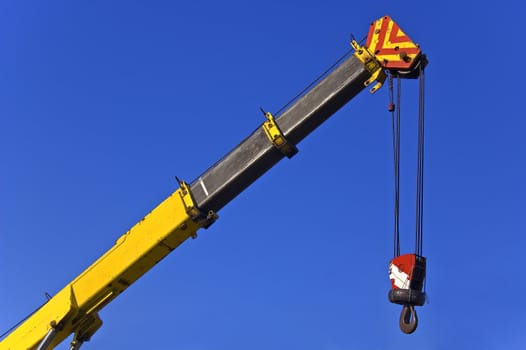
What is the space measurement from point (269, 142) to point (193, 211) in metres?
1.50

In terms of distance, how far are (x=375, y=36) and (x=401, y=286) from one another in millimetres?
3608

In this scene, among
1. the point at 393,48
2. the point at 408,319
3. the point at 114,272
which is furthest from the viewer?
the point at 114,272

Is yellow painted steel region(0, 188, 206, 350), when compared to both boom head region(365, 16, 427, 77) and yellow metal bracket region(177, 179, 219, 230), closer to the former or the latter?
yellow metal bracket region(177, 179, 219, 230)

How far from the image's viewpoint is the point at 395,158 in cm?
909

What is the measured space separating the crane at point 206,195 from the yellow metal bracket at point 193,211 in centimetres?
1

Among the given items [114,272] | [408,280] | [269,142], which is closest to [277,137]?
[269,142]

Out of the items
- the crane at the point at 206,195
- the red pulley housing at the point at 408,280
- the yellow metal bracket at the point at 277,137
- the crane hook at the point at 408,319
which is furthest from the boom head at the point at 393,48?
Answer: the crane hook at the point at 408,319

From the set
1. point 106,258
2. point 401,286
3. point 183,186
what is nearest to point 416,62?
point 401,286

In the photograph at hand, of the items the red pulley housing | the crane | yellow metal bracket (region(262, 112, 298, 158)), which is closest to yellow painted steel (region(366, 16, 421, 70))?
the crane

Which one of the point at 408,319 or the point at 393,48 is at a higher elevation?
the point at 393,48

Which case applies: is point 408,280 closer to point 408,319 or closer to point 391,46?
point 408,319

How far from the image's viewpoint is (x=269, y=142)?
9438 millimetres

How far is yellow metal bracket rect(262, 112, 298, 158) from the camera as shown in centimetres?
934

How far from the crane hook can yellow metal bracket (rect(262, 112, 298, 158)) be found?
2814mm
